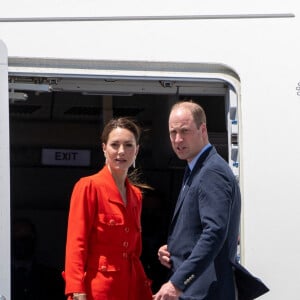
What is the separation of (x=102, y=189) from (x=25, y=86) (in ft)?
1.95

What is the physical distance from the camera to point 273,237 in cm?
331

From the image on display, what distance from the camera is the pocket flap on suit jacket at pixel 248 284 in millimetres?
3100

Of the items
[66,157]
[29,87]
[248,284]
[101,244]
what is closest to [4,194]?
[101,244]

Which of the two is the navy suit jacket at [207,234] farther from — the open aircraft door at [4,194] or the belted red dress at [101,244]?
the open aircraft door at [4,194]

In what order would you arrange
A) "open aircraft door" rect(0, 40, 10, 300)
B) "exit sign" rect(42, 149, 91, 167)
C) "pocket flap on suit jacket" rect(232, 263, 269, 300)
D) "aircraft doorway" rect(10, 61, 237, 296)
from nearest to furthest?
"open aircraft door" rect(0, 40, 10, 300) < "pocket flap on suit jacket" rect(232, 263, 269, 300) < "aircraft doorway" rect(10, 61, 237, 296) < "exit sign" rect(42, 149, 91, 167)

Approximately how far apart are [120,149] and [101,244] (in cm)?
43

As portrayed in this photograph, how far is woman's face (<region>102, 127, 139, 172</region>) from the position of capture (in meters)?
→ 3.45

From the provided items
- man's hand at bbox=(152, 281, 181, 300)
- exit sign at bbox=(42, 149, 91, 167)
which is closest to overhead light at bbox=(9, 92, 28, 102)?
man's hand at bbox=(152, 281, 181, 300)

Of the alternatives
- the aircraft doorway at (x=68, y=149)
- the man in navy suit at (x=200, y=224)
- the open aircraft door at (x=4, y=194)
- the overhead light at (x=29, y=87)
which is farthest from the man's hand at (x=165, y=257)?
the aircraft doorway at (x=68, y=149)

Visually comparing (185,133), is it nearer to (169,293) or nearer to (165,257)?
(165,257)

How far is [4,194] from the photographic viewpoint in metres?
2.95

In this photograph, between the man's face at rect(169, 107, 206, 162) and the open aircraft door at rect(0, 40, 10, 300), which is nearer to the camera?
the open aircraft door at rect(0, 40, 10, 300)

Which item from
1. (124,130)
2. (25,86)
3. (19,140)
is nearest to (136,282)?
(124,130)

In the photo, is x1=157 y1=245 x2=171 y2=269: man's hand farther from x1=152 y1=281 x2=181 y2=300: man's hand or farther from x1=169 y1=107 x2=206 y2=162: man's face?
x1=169 y1=107 x2=206 y2=162: man's face
